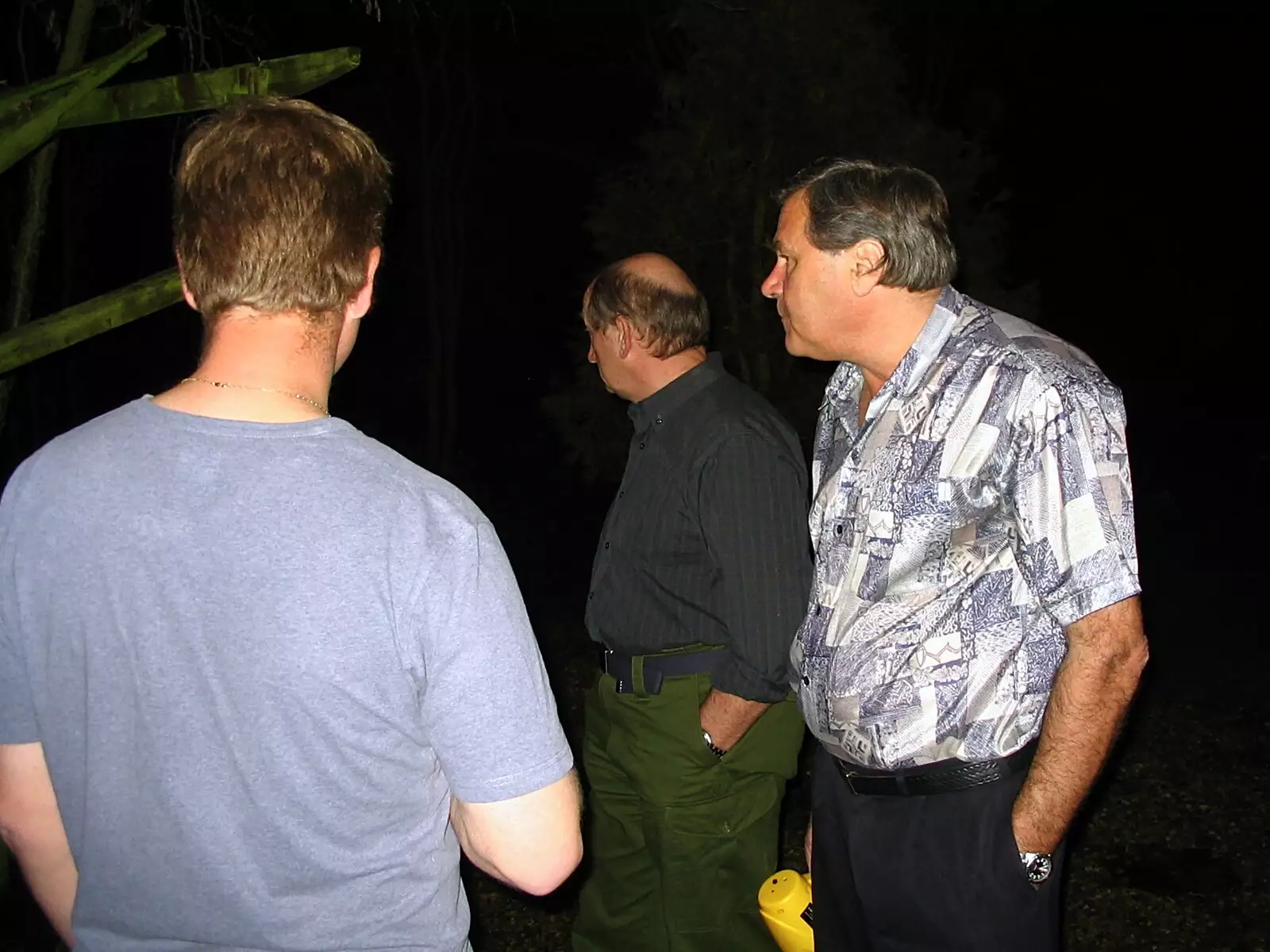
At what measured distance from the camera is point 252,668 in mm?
1242

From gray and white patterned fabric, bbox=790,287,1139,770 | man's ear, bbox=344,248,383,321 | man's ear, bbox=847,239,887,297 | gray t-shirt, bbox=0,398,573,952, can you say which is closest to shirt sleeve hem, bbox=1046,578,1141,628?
gray and white patterned fabric, bbox=790,287,1139,770

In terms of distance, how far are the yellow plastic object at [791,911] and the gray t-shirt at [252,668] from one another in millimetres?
1293

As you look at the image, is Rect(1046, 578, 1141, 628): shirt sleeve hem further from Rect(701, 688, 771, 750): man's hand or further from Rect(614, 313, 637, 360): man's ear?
Rect(614, 313, 637, 360): man's ear

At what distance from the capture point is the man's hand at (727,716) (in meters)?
2.83

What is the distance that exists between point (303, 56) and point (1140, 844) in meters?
4.39

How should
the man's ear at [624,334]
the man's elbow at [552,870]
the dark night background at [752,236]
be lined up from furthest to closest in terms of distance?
the dark night background at [752,236] → the man's ear at [624,334] → the man's elbow at [552,870]

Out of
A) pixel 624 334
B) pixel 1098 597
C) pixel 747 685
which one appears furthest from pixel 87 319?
pixel 1098 597

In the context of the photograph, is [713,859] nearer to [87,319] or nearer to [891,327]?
[891,327]

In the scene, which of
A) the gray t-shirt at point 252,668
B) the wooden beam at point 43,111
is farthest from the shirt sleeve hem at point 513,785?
the wooden beam at point 43,111

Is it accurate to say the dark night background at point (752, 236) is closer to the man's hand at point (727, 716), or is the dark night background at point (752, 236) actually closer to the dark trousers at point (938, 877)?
the man's hand at point (727, 716)

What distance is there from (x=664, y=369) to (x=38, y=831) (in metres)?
2.08

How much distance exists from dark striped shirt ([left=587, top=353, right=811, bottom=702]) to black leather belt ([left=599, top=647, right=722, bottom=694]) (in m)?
0.04

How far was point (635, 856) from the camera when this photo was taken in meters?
3.22

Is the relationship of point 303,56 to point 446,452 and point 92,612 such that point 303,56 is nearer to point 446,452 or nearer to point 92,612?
point 92,612
